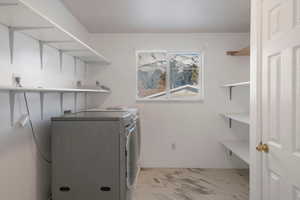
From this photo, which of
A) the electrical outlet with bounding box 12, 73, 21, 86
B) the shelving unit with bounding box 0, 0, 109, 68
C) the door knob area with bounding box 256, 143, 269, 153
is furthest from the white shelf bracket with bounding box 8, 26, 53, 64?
the door knob area with bounding box 256, 143, 269, 153

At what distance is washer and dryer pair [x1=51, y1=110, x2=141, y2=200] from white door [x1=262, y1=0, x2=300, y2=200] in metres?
1.22

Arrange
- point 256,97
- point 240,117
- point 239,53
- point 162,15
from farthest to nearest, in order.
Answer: point 239,53 < point 240,117 < point 162,15 < point 256,97

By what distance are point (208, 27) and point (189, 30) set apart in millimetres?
306

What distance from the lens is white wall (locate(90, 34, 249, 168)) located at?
12.6ft

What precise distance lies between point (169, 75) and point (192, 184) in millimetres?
1780

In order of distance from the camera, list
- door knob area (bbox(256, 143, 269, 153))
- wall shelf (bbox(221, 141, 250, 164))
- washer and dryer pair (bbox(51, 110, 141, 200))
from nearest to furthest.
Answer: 1. door knob area (bbox(256, 143, 269, 153))
2. washer and dryer pair (bbox(51, 110, 141, 200))
3. wall shelf (bbox(221, 141, 250, 164))

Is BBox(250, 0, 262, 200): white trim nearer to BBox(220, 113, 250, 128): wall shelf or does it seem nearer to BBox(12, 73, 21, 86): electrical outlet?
BBox(220, 113, 250, 128): wall shelf

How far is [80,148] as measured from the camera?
7.05 feet

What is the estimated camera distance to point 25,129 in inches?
77.5

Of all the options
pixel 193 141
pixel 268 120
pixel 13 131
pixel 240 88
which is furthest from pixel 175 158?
pixel 13 131

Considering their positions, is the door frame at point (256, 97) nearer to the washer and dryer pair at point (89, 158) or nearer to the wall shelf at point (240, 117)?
the wall shelf at point (240, 117)

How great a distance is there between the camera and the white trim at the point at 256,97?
5.76 ft

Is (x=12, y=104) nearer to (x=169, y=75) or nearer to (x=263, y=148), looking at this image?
(x=263, y=148)

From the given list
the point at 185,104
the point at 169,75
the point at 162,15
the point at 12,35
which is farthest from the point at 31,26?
the point at 185,104
